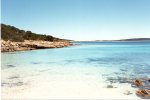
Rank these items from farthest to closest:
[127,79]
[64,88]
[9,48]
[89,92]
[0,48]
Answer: [9,48] < [0,48] < [127,79] < [64,88] < [89,92]

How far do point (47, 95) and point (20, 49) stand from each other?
3339 centimetres

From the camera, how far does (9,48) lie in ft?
129

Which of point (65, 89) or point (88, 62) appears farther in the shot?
point (88, 62)

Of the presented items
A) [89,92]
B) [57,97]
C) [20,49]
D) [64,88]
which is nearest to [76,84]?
[64,88]

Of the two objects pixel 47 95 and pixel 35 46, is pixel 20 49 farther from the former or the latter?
pixel 47 95

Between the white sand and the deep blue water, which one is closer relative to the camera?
the white sand

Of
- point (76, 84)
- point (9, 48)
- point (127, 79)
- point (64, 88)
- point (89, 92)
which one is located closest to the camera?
point (89, 92)

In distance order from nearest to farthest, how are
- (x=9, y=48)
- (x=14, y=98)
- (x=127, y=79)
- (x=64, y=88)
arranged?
(x=14, y=98), (x=64, y=88), (x=127, y=79), (x=9, y=48)

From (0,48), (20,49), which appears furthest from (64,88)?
(20,49)

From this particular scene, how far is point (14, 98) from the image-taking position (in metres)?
9.20

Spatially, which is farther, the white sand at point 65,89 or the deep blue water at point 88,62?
the deep blue water at point 88,62

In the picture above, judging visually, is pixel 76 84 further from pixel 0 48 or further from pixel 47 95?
pixel 0 48

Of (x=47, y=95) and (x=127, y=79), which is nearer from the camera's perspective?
(x=47, y=95)

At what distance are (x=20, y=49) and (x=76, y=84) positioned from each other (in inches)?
1248
